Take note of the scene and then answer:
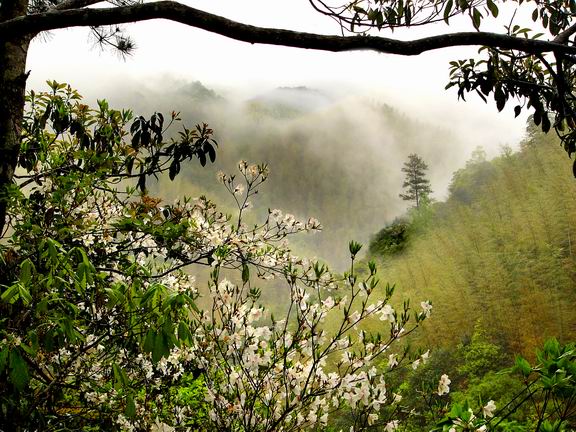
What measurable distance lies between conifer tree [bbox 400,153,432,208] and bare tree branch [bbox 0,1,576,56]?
18.6 meters

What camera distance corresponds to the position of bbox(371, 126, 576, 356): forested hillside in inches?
313

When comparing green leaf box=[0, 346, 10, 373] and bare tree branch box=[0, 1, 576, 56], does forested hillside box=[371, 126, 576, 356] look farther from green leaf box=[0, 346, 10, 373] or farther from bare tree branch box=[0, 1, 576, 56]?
green leaf box=[0, 346, 10, 373]

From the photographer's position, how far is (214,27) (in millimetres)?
954

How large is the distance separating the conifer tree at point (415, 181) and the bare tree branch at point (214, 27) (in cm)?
1857

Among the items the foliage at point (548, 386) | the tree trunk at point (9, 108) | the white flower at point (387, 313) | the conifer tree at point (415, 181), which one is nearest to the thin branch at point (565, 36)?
the foliage at point (548, 386)

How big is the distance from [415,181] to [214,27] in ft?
66.2

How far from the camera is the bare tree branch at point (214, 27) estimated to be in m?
0.95

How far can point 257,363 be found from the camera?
2.30 m

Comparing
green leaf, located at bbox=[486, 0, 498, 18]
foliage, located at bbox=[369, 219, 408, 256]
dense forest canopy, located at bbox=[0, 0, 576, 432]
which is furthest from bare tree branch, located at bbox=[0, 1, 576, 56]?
foliage, located at bbox=[369, 219, 408, 256]

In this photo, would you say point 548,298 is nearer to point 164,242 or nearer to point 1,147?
point 164,242

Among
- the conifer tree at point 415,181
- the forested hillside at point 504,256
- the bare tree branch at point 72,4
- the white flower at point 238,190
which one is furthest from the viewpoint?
the conifer tree at point 415,181

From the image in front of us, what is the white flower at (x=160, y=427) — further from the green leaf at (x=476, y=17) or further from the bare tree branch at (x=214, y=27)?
the green leaf at (x=476, y=17)

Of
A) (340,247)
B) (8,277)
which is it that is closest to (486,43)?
(8,277)

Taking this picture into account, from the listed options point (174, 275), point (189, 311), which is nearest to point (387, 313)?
point (189, 311)
